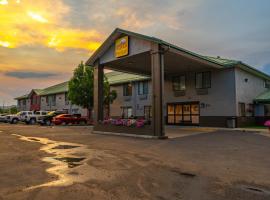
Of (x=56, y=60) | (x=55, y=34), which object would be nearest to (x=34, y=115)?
→ (x=56, y=60)

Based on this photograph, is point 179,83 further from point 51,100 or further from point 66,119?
point 51,100

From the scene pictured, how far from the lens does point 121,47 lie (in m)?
18.3

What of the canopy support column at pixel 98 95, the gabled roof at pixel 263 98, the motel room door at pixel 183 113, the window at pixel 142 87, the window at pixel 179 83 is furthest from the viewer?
the window at pixel 142 87

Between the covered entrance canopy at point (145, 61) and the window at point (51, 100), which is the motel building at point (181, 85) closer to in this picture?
the covered entrance canopy at point (145, 61)

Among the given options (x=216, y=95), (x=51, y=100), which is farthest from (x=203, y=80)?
(x=51, y=100)

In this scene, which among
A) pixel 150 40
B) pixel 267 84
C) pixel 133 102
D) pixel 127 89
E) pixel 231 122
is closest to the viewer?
pixel 150 40

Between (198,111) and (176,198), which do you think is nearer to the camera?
(176,198)

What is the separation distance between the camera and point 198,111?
24141 mm

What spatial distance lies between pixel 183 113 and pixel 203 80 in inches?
177

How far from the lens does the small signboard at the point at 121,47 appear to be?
701 inches

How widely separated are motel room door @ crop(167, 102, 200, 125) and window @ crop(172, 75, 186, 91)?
1891 mm

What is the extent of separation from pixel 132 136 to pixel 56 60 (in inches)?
608

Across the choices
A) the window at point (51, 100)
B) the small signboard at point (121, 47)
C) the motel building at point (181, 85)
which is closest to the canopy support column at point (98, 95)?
the motel building at point (181, 85)

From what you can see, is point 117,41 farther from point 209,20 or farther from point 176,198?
point 176,198
